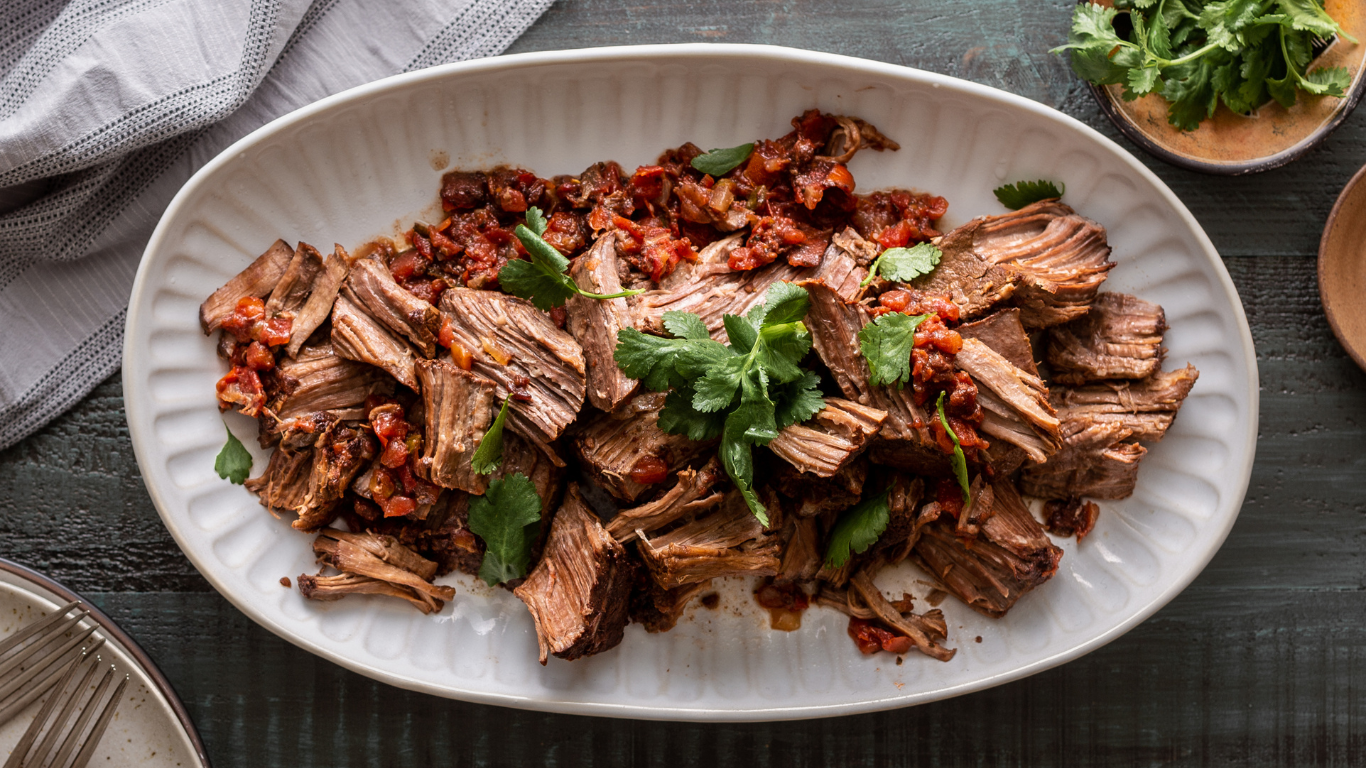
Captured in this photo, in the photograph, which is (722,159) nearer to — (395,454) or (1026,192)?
(1026,192)

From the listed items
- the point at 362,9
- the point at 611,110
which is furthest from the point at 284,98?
the point at 611,110

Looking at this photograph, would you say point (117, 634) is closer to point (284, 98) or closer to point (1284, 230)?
point (284, 98)

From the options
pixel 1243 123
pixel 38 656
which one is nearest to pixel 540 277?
pixel 38 656

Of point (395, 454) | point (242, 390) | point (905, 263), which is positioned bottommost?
point (395, 454)

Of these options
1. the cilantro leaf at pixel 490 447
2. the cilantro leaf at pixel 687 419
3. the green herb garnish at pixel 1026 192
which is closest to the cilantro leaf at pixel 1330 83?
the green herb garnish at pixel 1026 192

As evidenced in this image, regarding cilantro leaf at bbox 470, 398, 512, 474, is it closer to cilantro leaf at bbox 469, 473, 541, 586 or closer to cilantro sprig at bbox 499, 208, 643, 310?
cilantro leaf at bbox 469, 473, 541, 586

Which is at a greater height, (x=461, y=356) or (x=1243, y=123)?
(x=1243, y=123)
